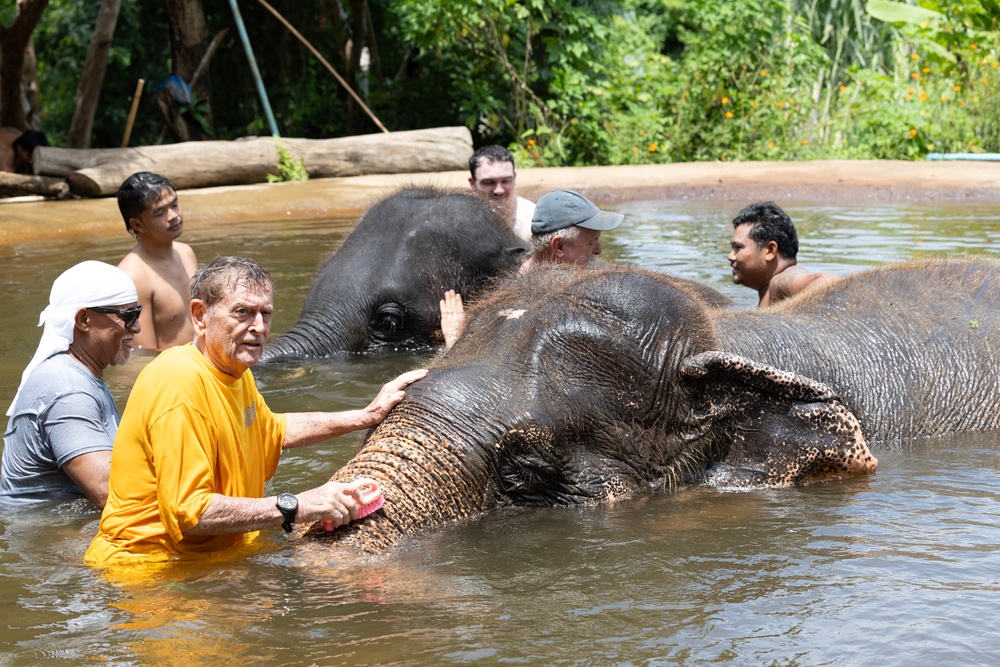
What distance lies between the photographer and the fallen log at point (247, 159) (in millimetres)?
13812

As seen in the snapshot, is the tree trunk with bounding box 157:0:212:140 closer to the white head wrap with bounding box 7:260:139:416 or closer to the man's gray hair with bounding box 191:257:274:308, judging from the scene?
the white head wrap with bounding box 7:260:139:416

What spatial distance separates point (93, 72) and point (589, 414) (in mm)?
13497

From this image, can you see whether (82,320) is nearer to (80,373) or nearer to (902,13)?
(80,373)

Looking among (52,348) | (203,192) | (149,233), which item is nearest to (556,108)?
(203,192)

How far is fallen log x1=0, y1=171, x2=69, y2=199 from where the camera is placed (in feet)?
43.4

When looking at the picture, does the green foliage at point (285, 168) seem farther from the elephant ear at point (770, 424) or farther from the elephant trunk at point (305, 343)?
the elephant ear at point (770, 424)

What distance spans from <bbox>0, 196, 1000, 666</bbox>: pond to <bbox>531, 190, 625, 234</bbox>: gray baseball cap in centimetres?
144

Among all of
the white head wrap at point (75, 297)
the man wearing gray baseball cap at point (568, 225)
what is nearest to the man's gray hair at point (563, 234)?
the man wearing gray baseball cap at point (568, 225)

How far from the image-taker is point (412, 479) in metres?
3.78

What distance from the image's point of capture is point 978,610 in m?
3.47

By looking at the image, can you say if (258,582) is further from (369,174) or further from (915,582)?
(369,174)

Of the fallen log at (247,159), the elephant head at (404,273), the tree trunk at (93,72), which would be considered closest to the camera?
the elephant head at (404,273)

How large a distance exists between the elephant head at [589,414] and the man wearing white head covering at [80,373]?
95 centimetres

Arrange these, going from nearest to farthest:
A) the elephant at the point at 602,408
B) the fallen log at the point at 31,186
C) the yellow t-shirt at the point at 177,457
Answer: the yellow t-shirt at the point at 177,457 → the elephant at the point at 602,408 → the fallen log at the point at 31,186
